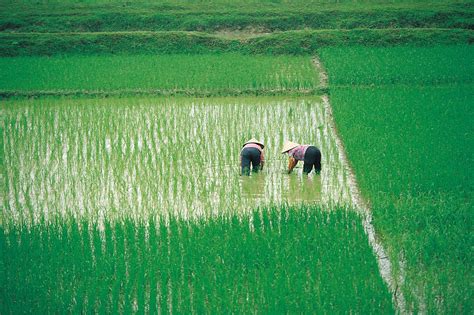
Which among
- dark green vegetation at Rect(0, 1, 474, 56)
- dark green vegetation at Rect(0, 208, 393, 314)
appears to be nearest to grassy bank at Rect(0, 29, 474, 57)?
dark green vegetation at Rect(0, 1, 474, 56)

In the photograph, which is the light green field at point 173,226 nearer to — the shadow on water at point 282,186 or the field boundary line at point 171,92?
the shadow on water at point 282,186

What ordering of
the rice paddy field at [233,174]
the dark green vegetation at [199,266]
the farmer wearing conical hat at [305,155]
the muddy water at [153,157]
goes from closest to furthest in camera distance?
the dark green vegetation at [199,266] → the rice paddy field at [233,174] → the muddy water at [153,157] → the farmer wearing conical hat at [305,155]

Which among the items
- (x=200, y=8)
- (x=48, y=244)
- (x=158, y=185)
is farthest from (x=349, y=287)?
(x=200, y=8)

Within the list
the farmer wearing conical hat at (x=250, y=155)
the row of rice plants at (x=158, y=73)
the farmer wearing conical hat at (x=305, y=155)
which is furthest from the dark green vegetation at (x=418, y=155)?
the farmer wearing conical hat at (x=250, y=155)

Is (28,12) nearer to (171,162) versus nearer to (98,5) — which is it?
(98,5)

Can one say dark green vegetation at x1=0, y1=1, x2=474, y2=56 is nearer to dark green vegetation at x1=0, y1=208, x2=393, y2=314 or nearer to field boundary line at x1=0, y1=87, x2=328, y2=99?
field boundary line at x1=0, y1=87, x2=328, y2=99
